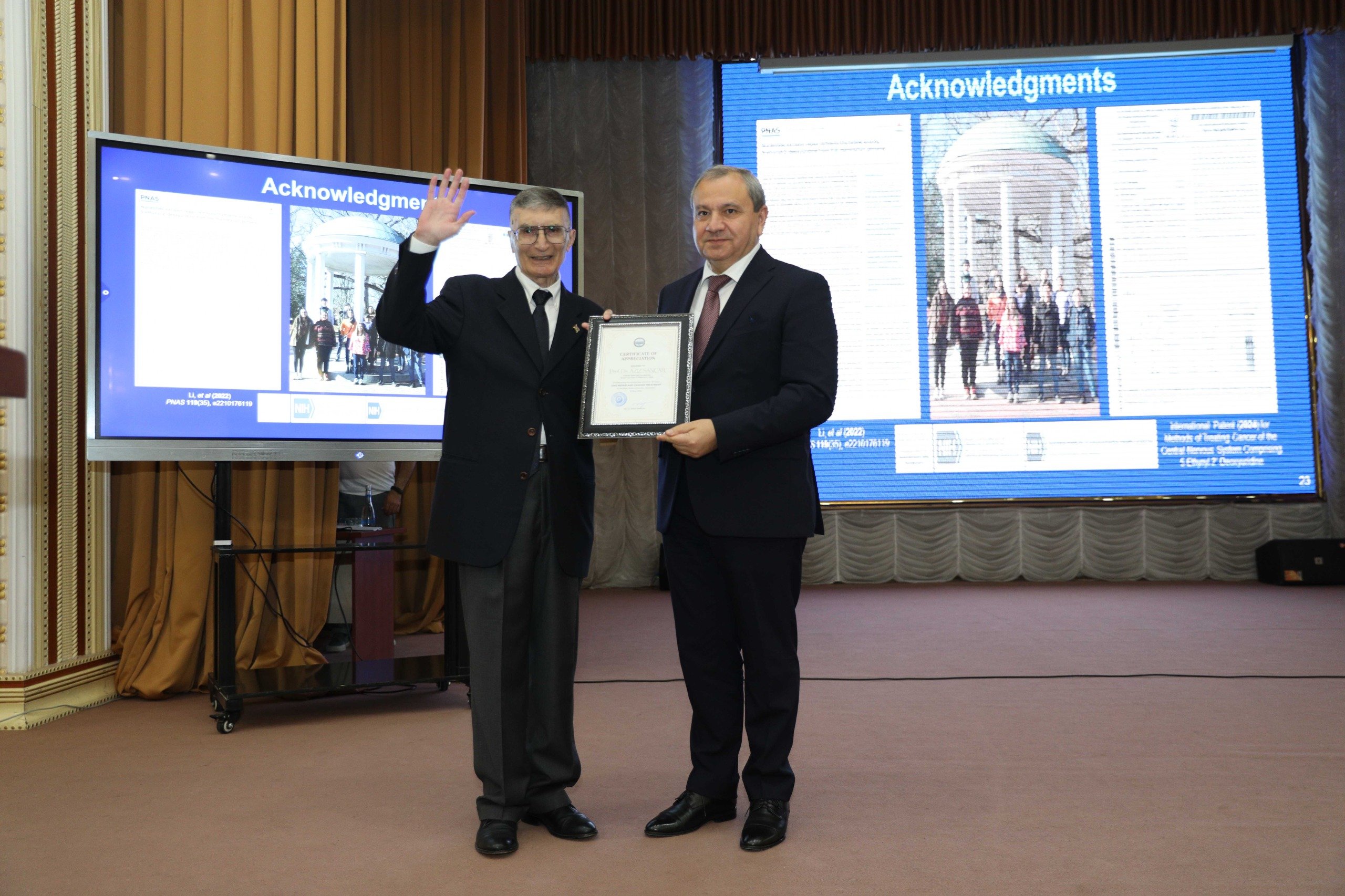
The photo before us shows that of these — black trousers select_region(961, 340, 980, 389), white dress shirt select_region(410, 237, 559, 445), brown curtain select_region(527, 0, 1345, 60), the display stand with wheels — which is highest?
brown curtain select_region(527, 0, 1345, 60)

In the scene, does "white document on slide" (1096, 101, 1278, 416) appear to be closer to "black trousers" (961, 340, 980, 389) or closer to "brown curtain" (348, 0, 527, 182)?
"black trousers" (961, 340, 980, 389)

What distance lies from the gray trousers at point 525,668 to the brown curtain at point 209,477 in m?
2.02

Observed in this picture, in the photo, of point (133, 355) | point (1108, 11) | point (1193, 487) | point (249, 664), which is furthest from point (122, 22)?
point (1193, 487)

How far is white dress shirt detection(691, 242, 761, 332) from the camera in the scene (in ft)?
7.34

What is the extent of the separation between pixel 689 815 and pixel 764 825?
0.19m

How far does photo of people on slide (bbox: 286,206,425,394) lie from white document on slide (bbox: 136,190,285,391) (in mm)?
72

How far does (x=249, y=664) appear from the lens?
12.7 ft

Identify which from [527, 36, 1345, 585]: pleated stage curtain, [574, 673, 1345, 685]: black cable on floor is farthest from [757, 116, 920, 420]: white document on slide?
[574, 673, 1345, 685]: black cable on floor

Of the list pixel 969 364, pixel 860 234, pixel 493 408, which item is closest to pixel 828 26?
pixel 860 234

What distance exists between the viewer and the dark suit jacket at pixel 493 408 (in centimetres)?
214

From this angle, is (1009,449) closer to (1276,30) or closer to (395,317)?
(1276,30)

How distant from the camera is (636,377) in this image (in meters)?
2.15

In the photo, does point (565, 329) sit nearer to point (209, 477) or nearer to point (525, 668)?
point (525, 668)

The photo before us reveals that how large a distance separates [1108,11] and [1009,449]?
10.4 feet
